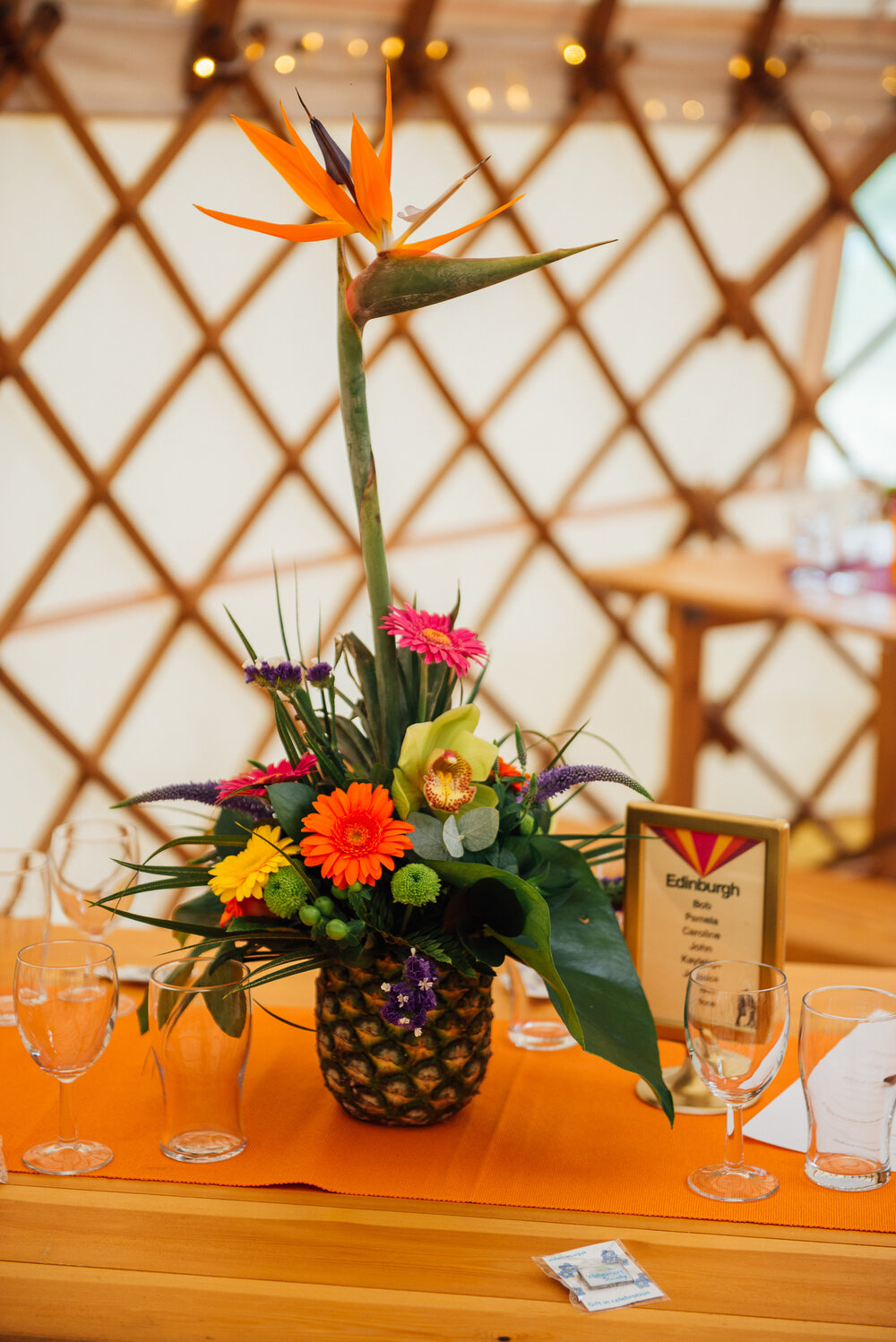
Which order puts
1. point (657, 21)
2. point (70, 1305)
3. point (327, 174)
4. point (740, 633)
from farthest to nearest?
point (740, 633) → point (657, 21) → point (327, 174) → point (70, 1305)

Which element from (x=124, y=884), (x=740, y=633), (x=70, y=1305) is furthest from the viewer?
(x=740, y=633)

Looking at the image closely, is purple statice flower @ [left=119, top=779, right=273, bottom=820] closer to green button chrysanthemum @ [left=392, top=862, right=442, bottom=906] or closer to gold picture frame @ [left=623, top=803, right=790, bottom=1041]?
green button chrysanthemum @ [left=392, top=862, right=442, bottom=906]

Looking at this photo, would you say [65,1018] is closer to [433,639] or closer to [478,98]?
[433,639]

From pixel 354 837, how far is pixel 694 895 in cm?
25

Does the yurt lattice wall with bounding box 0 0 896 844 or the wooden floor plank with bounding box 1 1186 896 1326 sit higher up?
the yurt lattice wall with bounding box 0 0 896 844

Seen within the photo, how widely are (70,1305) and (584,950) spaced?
1.11 ft

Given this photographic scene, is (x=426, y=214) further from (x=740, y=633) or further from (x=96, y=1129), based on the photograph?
(x=740, y=633)

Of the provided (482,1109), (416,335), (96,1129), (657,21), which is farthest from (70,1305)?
(657,21)

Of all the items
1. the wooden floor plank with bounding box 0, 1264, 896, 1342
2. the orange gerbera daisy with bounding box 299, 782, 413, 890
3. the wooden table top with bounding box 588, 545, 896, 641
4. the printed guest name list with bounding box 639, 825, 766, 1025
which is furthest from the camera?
the wooden table top with bounding box 588, 545, 896, 641

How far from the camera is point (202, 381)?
2.23 m

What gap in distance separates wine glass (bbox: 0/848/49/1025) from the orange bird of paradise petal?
51 cm

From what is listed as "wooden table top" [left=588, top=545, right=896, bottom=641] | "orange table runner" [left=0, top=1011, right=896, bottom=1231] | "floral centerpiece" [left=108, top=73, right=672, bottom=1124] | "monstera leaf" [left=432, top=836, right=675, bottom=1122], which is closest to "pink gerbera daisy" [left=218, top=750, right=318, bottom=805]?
"floral centerpiece" [left=108, top=73, right=672, bottom=1124]

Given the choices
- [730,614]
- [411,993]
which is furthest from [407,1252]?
[730,614]

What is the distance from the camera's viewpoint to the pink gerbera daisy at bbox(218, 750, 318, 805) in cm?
82
